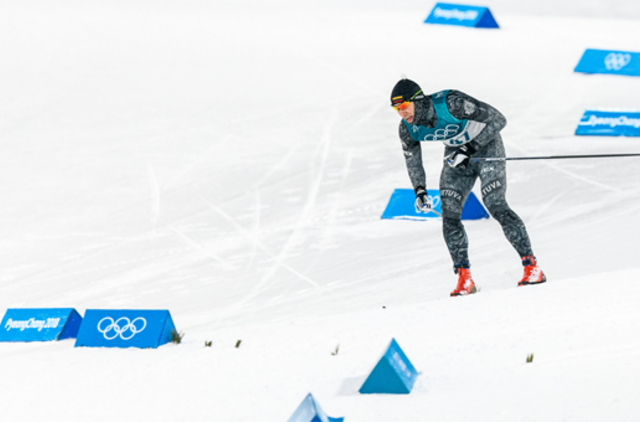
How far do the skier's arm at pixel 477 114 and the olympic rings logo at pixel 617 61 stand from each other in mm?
10897

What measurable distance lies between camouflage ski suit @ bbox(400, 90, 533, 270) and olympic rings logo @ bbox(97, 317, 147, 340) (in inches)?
83.0

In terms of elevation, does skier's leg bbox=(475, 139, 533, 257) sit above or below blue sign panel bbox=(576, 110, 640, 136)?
below

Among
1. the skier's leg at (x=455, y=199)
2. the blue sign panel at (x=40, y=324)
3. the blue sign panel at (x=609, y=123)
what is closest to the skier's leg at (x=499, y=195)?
the skier's leg at (x=455, y=199)

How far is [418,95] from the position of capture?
468 cm

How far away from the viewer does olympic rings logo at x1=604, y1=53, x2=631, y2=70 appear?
47.4ft

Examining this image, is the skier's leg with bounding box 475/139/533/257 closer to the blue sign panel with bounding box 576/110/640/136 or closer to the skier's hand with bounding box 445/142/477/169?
the skier's hand with bounding box 445/142/477/169

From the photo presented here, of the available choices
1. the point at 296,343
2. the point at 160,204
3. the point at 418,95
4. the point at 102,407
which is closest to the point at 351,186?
the point at 160,204

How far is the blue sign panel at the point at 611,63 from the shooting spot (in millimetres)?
14336

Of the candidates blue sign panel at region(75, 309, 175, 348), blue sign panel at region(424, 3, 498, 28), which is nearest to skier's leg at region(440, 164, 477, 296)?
blue sign panel at region(75, 309, 175, 348)

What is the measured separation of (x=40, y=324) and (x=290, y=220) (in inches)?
162

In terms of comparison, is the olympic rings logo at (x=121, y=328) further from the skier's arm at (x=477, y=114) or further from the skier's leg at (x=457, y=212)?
the skier's arm at (x=477, y=114)

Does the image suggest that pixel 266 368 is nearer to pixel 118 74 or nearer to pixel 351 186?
pixel 351 186

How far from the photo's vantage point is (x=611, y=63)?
1455cm

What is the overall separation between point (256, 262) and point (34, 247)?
2696 mm
